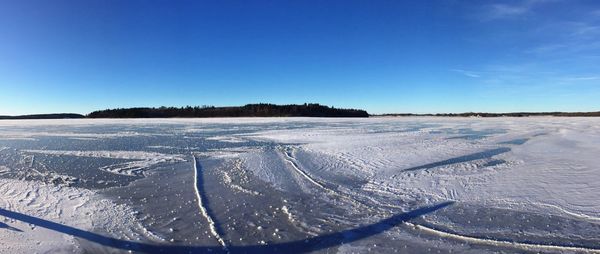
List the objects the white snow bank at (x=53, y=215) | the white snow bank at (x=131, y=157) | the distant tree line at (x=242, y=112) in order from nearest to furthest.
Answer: the white snow bank at (x=53, y=215), the white snow bank at (x=131, y=157), the distant tree line at (x=242, y=112)

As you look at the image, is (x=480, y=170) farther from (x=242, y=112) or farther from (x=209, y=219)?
(x=242, y=112)

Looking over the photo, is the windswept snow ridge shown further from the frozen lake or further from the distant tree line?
the distant tree line

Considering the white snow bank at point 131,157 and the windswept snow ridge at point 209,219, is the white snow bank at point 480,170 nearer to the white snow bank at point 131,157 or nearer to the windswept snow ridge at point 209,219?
the windswept snow ridge at point 209,219

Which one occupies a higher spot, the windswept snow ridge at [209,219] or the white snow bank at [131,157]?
the white snow bank at [131,157]

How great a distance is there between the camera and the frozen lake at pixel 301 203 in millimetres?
3215

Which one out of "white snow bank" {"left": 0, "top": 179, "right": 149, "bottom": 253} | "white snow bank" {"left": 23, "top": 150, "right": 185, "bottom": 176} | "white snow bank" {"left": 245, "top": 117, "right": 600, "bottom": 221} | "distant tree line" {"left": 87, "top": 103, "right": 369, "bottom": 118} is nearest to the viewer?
"white snow bank" {"left": 0, "top": 179, "right": 149, "bottom": 253}

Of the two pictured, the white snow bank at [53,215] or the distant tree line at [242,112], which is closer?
the white snow bank at [53,215]

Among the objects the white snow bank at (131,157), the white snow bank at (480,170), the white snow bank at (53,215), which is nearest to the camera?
the white snow bank at (53,215)

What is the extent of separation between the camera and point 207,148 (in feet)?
31.9

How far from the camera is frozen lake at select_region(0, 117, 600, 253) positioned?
A: 10.5 ft

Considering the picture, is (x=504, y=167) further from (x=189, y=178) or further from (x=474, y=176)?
(x=189, y=178)

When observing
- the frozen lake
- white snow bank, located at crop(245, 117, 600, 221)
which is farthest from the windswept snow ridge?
white snow bank, located at crop(245, 117, 600, 221)

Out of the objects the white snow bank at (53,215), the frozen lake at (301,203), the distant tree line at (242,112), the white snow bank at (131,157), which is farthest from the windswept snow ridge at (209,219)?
the distant tree line at (242,112)

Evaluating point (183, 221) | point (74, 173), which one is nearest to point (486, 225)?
point (183, 221)
